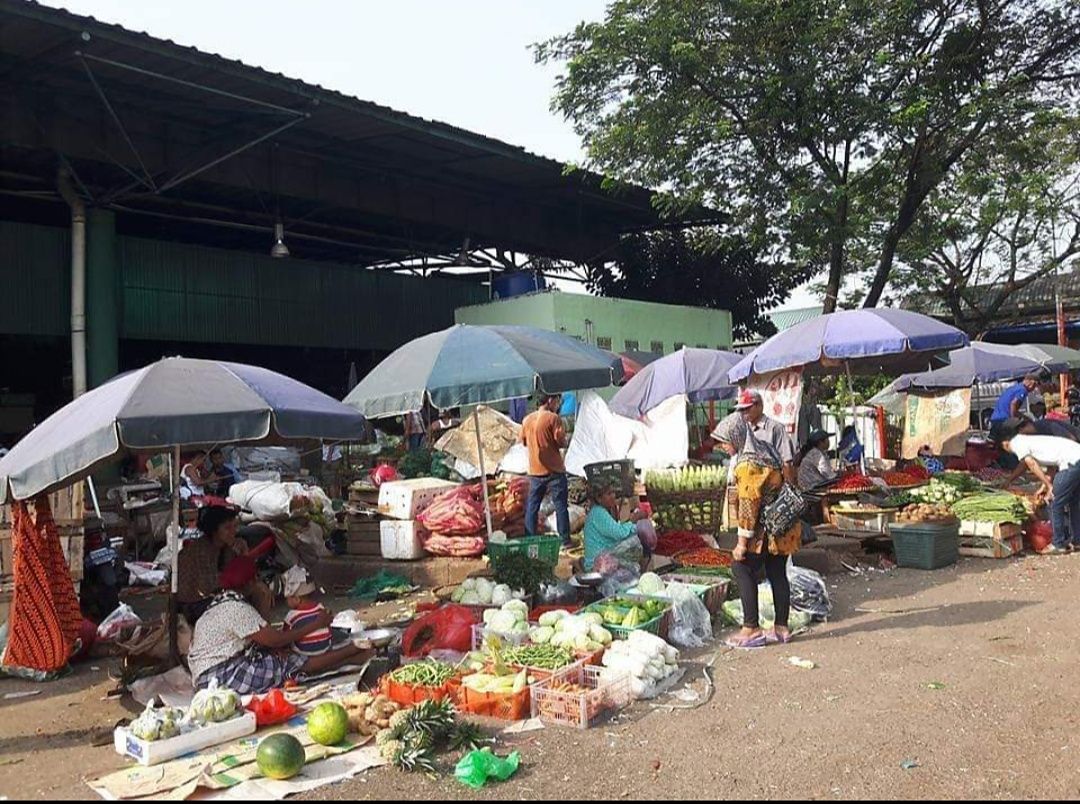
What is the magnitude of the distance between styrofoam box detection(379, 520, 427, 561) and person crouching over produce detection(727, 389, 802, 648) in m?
3.67

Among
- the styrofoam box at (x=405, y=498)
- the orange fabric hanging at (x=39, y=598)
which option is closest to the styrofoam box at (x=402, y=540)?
the styrofoam box at (x=405, y=498)

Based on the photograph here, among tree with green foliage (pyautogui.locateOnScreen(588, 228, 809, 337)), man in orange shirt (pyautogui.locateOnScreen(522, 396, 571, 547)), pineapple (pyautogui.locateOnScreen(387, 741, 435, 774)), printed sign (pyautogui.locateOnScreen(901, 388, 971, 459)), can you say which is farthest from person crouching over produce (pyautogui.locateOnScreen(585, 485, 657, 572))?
tree with green foliage (pyautogui.locateOnScreen(588, 228, 809, 337))

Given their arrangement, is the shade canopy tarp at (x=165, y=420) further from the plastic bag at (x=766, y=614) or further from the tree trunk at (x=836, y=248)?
the tree trunk at (x=836, y=248)

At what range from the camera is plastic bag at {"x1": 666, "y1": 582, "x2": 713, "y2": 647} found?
6352 millimetres

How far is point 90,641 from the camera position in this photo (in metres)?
6.68

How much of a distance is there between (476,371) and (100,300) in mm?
8326

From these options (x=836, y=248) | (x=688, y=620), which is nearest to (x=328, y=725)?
(x=688, y=620)

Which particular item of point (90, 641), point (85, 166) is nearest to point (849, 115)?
point (85, 166)

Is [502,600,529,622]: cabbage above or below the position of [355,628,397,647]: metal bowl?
above

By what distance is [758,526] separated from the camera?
604 centimetres

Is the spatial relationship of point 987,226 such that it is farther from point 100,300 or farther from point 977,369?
point 100,300

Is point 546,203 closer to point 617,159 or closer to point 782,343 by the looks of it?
point 617,159

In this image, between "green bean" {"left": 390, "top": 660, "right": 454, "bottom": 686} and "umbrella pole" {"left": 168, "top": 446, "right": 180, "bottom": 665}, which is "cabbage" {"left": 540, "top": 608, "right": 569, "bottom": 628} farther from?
"umbrella pole" {"left": 168, "top": 446, "right": 180, "bottom": 665}

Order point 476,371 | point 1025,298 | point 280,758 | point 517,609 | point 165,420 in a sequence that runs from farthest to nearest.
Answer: point 1025,298
point 476,371
point 517,609
point 165,420
point 280,758
